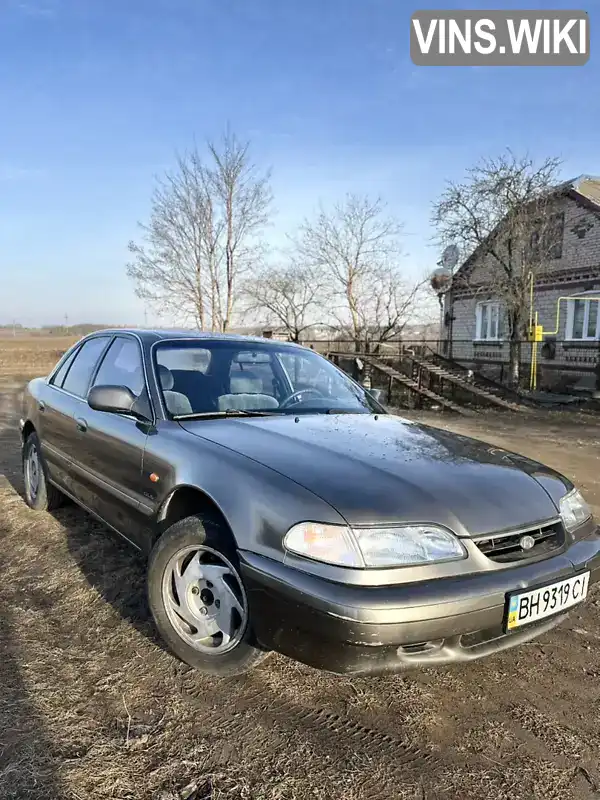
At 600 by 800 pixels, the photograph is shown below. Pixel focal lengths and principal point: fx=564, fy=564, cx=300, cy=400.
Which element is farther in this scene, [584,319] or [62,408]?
[584,319]

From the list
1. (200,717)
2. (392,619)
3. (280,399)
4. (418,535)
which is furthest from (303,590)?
(280,399)

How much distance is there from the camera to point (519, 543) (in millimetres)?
2240

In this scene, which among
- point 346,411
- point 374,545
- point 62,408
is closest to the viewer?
point 374,545

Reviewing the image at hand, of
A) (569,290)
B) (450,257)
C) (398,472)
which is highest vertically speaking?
(450,257)

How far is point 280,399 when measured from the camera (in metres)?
3.42

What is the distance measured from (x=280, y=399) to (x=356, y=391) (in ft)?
2.28

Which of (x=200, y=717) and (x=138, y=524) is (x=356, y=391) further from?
(x=200, y=717)

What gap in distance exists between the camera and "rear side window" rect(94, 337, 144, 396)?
334 cm

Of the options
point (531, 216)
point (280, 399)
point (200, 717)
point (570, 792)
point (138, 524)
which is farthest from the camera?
point (531, 216)

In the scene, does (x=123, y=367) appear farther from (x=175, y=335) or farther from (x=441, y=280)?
(x=441, y=280)

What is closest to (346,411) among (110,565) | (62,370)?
(110,565)

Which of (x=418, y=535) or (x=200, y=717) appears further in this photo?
(x=200, y=717)

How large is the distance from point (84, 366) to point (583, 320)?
18.5m

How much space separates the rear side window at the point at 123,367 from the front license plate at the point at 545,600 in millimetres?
2193
